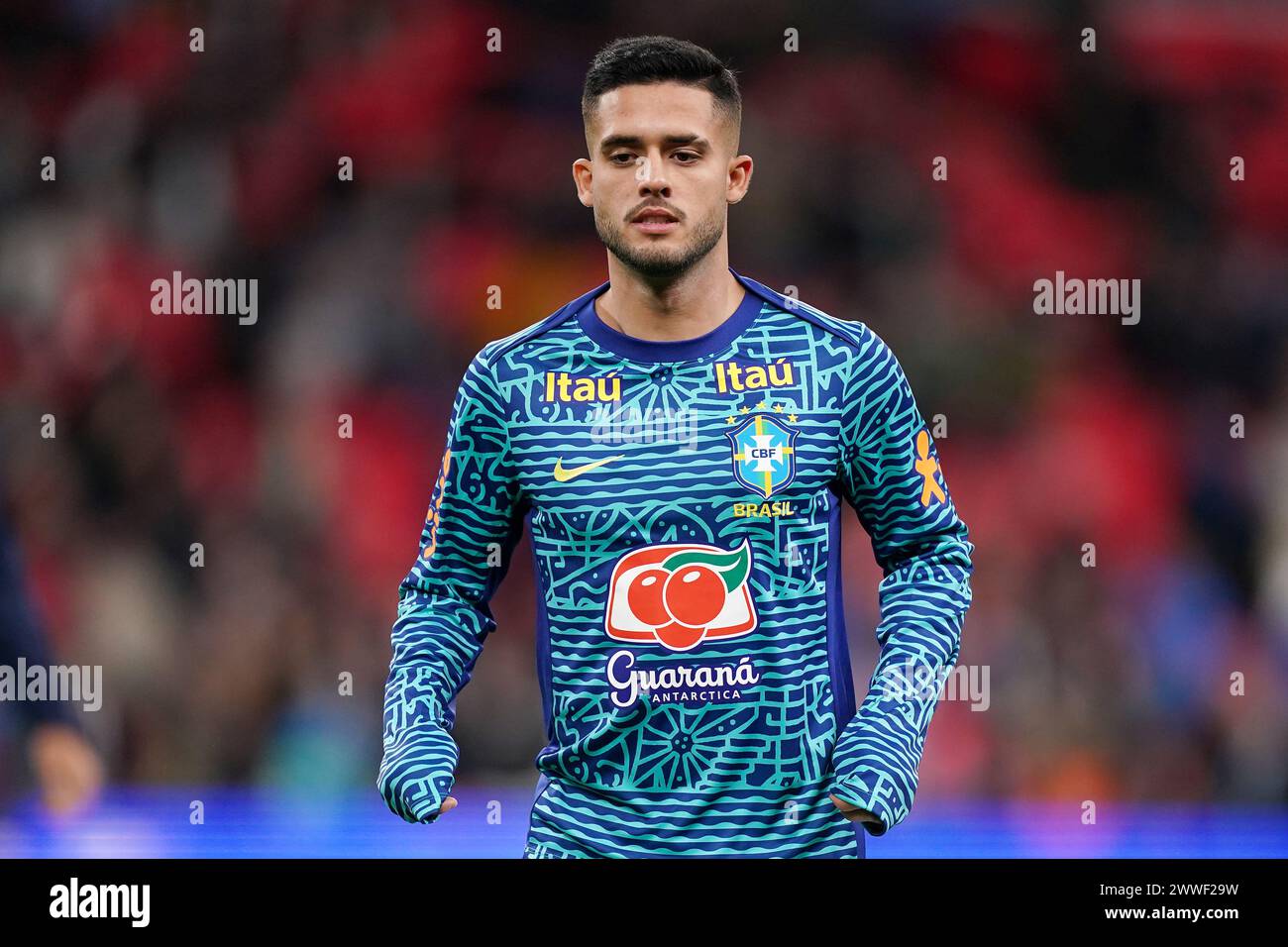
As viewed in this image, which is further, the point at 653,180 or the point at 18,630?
the point at 18,630

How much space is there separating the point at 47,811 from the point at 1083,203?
539cm

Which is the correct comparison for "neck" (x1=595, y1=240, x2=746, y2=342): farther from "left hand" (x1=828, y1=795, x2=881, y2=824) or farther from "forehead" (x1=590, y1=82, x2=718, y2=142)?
"left hand" (x1=828, y1=795, x2=881, y2=824)

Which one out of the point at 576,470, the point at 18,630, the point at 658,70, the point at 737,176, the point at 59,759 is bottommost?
the point at 59,759

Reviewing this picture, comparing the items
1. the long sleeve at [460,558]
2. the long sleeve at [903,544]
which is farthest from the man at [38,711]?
the long sleeve at [903,544]

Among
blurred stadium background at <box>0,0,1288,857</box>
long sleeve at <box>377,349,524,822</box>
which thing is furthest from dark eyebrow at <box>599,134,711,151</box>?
blurred stadium background at <box>0,0,1288,857</box>

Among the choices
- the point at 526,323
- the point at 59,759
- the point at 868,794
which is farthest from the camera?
the point at 526,323

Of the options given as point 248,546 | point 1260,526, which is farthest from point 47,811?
point 1260,526

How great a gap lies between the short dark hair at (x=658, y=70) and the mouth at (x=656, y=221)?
0.74 feet

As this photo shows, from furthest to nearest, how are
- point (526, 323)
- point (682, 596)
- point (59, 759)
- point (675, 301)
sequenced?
1. point (526, 323)
2. point (59, 759)
3. point (675, 301)
4. point (682, 596)

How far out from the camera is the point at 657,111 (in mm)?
2896

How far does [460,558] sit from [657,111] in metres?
0.87

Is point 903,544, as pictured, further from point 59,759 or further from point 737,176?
point 59,759

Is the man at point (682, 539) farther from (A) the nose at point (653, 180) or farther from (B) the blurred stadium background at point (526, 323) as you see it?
(B) the blurred stadium background at point (526, 323)

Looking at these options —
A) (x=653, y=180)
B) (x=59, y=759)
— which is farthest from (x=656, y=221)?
(x=59, y=759)
